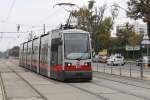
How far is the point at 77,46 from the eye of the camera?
1029 inches

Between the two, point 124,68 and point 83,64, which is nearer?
point 83,64

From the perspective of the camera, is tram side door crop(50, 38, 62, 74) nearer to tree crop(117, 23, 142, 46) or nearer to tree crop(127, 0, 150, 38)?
tree crop(127, 0, 150, 38)

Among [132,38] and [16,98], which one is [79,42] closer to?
[16,98]

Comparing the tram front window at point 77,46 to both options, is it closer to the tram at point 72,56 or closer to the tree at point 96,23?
the tram at point 72,56

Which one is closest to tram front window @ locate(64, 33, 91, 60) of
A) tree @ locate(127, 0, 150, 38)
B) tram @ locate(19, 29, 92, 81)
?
tram @ locate(19, 29, 92, 81)

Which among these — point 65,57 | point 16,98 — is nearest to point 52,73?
point 65,57

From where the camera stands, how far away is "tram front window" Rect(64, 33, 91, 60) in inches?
1022

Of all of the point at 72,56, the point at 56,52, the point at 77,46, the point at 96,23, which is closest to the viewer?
the point at 72,56

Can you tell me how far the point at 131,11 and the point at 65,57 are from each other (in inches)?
1625

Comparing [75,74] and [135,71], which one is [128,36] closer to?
[135,71]

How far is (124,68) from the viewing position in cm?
3256

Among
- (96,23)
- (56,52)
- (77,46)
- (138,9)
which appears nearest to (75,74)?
(77,46)

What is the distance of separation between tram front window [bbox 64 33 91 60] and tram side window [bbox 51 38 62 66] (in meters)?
0.67

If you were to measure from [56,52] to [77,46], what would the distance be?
202 cm
